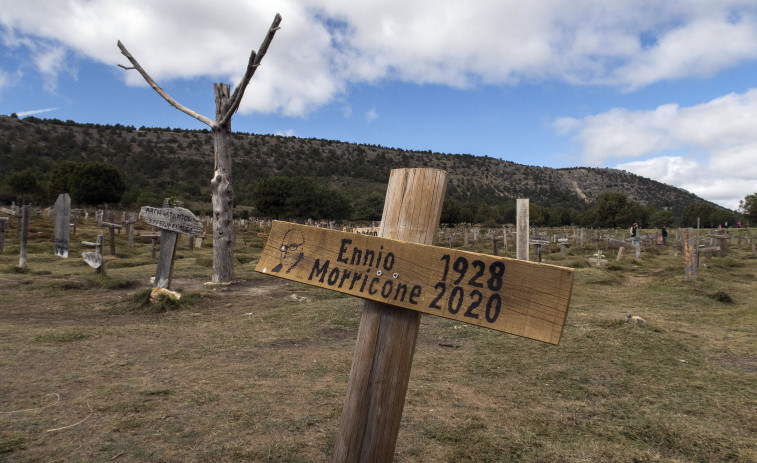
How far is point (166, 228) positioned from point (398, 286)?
334 inches

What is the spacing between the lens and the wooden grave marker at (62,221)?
11.8m

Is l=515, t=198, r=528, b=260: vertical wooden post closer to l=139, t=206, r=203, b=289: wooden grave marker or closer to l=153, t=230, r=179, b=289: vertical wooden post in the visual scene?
l=139, t=206, r=203, b=289: wooden grave marker

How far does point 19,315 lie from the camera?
7.02 m

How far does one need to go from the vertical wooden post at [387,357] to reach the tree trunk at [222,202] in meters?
9.64

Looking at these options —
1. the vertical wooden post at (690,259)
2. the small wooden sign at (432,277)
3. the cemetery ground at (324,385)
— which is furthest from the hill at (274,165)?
the small wooden sign at (432,277)

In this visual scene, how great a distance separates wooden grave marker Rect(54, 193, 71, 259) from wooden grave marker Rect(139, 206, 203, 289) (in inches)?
183

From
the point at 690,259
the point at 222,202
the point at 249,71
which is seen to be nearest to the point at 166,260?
the point at 222,202

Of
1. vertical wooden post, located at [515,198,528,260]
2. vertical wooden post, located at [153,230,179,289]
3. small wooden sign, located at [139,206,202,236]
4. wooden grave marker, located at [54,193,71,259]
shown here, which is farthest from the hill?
vertical wooden post, located at [515,198,528,260]

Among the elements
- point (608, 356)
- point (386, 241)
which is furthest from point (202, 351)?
point (608, 356)

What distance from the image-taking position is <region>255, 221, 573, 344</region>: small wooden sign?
4.94 ft

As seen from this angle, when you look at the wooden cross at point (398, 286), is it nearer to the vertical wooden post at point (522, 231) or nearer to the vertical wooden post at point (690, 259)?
the vertical wooden post at point (522, 231)

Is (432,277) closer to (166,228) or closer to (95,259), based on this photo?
(166,228)

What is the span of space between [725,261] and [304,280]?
21.0 metres

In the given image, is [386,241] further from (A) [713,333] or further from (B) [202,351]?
(A) [713,333]
